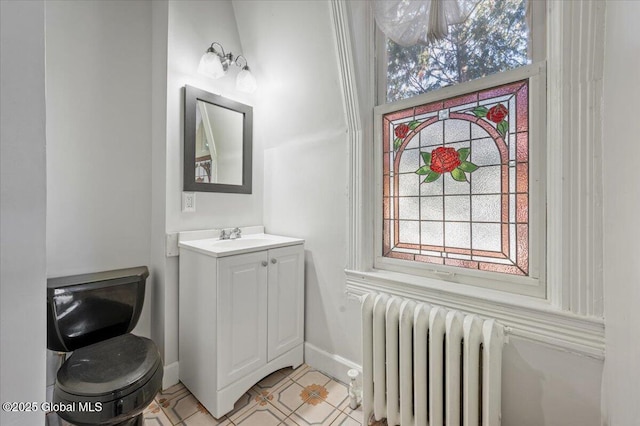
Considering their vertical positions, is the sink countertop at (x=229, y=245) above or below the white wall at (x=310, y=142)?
below

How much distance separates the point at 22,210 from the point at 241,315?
1.25 metres

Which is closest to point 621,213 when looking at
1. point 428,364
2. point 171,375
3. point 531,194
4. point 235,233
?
point 531,194

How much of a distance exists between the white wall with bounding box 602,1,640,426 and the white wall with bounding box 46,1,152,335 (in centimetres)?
219

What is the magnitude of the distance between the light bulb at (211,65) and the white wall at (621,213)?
5.96ft

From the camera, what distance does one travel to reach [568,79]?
37.0 inches

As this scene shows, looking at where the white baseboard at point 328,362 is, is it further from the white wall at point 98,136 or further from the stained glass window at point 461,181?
the white wall at point 98,136

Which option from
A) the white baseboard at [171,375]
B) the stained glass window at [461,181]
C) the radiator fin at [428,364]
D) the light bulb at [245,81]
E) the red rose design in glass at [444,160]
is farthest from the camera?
the light bulb at [245,81]

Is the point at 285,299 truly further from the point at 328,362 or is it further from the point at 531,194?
the point at 531,194

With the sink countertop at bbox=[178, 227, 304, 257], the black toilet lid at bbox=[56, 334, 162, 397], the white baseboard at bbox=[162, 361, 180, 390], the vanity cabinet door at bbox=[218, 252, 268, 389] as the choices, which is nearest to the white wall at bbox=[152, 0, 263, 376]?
the white baseboard at bbox=[162, 361, 180, 390]

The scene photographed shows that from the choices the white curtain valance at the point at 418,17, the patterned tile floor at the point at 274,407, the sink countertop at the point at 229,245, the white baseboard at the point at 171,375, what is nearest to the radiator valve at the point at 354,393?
the patterned tile floor at the point at 274,407

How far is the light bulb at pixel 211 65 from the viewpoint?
167 centimetres

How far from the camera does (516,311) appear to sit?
108 centimetres

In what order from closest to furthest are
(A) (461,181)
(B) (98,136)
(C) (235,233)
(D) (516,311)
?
(D) (516,311), (A) (461,181), (B) (98,136), (C) (235,233)

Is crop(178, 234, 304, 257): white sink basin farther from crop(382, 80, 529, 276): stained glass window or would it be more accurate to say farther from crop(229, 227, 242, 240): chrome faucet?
crop(382, 80, 529, 276): stained glass window
